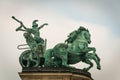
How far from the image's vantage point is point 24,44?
75.5 ft

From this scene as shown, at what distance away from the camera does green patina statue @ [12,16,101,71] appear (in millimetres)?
22062

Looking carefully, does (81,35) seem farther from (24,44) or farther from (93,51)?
(24,44)

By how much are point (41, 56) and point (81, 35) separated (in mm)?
1696

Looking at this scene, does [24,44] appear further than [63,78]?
Yes

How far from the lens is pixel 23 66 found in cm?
2202

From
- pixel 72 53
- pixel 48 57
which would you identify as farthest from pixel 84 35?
pixel 48 57

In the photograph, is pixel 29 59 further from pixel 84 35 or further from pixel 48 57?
pixel 84 35

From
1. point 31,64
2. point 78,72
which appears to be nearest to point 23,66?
point 31,64

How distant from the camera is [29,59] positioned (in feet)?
72.2

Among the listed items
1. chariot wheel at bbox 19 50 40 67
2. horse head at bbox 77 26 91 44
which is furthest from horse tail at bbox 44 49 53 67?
horse head at bbox 77 26 91 44

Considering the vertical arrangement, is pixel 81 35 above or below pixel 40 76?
above

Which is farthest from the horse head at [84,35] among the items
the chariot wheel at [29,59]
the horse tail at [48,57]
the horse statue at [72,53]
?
the chariot wheel at [29,59]

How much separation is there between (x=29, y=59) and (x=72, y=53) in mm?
1598

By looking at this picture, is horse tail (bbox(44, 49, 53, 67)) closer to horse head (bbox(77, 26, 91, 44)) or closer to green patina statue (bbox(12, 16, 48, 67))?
green patina statue (bbox(12, 16, 48, 67))
